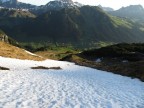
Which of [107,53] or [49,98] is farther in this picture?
[107,53]

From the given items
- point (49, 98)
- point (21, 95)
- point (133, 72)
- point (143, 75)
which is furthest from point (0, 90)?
point (133, 72)

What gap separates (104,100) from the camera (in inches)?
851

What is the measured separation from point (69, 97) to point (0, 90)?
5281 mm

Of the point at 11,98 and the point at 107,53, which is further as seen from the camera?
the point at 107,53

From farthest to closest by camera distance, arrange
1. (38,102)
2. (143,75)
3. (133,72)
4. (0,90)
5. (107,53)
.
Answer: (107,53)
(133,72)
(143,75)
(0,90)
(38,102)

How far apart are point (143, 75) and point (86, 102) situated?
24.2 meters

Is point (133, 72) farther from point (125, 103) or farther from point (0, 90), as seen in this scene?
point (0, 90)

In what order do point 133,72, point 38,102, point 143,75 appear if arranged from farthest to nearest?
point 133,72, point 143,75, point 38,102

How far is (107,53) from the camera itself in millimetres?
127312

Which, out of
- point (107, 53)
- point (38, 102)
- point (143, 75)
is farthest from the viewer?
point (107, 53)

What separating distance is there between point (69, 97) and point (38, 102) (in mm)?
3627

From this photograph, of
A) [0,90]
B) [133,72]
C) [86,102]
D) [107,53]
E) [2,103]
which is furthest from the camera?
[107,53]

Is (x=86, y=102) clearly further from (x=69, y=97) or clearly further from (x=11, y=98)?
(x=11, y=98)

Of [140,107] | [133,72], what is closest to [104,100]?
[140,107]
